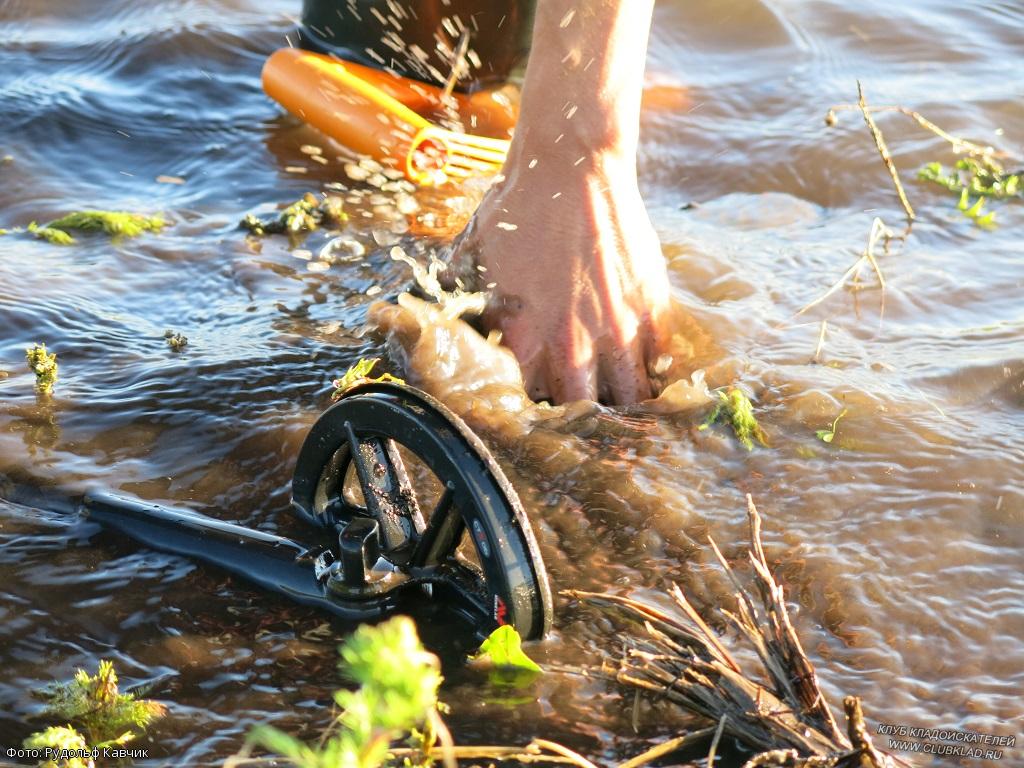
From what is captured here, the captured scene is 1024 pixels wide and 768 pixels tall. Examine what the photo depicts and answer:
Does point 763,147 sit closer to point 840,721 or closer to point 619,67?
point 619,67

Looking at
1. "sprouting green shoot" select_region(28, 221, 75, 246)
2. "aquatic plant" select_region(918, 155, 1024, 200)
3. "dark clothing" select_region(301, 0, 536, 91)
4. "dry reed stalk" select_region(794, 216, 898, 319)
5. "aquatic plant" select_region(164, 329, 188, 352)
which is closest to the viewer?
"aquatic plant" select_region(164, 329, 188, 352)

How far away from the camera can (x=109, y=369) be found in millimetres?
2750

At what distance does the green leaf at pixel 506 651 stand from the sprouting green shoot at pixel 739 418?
3.08ft

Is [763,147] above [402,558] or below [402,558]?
above

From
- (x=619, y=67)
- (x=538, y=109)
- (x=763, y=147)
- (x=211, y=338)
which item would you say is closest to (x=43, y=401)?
(x=211, y=338)

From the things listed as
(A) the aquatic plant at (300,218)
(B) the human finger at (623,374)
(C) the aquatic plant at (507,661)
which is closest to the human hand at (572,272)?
(B) the human finger at (623,374)

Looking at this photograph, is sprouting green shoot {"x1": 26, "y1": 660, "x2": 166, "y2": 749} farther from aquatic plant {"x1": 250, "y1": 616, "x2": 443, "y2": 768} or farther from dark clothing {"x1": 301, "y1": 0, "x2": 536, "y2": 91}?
dark clothing {"x1": 301, "y1": 0, "x2": 536, "y2": 91}

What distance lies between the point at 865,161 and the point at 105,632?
3316 mm

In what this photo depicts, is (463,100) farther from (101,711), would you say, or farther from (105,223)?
(101,711)

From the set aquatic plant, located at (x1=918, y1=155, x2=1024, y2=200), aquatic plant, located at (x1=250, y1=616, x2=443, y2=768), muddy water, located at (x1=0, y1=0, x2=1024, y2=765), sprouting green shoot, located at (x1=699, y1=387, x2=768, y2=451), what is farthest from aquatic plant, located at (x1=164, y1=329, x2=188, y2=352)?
aquatic plant, located at (x1=918, y1=155, x2=1024, y2=200)

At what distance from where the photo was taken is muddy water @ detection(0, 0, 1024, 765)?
1867mm

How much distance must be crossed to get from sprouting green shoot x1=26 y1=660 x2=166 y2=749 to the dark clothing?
3003 mm

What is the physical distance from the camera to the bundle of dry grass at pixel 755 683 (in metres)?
1.54

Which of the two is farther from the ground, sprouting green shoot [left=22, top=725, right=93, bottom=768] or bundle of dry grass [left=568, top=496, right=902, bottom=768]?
bundle of dry grass [left=568, top=496, right=902, bottom=768]
